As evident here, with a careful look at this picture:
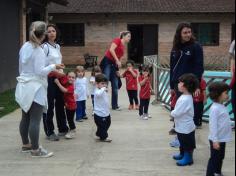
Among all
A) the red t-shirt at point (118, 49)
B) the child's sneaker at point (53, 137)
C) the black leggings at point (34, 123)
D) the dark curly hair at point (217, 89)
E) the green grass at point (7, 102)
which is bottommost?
the green grass at point (7, 102)

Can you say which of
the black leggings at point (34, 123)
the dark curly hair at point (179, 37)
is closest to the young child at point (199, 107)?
the dark curly hair at point (179, 37)

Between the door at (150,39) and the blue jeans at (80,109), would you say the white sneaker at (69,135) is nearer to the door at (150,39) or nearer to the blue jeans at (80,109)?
the blue jeans at (80,109)

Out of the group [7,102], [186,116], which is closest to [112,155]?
[186,116]

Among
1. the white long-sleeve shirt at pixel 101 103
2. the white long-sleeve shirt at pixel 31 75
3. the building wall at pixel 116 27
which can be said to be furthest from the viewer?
the building wall at pixel 116 27

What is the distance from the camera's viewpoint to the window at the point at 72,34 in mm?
30969

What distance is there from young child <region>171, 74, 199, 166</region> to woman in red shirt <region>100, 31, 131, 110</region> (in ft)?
15.7

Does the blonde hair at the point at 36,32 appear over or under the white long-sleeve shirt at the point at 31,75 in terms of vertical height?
over

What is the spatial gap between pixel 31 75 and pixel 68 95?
1.35 metres

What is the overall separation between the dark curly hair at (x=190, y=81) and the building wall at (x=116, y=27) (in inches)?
963

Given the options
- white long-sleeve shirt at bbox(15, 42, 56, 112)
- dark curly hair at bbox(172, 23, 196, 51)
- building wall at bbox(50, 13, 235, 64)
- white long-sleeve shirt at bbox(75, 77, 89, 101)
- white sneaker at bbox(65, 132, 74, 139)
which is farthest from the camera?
building wall at bbox(50, 13, 235, 64)

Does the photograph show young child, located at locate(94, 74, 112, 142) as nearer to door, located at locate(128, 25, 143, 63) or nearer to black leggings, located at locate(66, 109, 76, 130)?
black leggings, located at locate(66, 109, 76, 130)

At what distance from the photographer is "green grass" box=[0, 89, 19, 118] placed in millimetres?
10897

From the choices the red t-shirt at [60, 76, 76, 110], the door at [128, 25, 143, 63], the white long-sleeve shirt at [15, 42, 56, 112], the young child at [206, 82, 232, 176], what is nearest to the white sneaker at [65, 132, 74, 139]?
the red t-shirt at [60, 76, 76, 110]

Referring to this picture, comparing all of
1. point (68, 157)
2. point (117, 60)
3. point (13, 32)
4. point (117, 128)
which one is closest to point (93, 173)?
point (68, 157)
